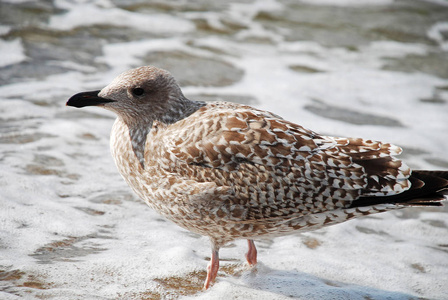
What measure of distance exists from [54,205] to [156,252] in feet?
4.19

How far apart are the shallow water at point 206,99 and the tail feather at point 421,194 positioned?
96 centimetres

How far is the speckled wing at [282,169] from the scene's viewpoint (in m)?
4.51

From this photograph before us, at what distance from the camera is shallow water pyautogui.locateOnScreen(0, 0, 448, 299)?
503 centimetres

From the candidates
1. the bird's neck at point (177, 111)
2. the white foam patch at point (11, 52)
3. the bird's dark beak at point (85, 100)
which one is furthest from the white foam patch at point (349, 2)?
the bird's dark beak at point (85, 100)

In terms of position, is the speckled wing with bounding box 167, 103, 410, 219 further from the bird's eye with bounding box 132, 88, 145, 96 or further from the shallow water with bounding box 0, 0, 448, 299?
the shallow water with bounding box 0, 0, 448, 299

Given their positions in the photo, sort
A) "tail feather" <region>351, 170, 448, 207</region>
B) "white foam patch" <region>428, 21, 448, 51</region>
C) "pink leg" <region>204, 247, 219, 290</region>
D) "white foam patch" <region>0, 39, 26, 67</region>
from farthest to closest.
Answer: "white foam patch" <region>428, 21, 448, 51</region>, "white foam patch" <region>0, 39, 26, 67</region>, "pink leg" <region>204, 247, 219, 290</region>, "tail feather" <region>351, 170, 448, 207</region>

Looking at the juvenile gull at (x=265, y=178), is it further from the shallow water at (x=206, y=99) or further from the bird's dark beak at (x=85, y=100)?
the shallow water at (x=206, y=99)

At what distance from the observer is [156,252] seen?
5293mm

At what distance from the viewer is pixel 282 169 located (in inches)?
178

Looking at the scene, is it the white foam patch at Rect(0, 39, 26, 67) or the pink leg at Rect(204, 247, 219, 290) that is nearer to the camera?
the pink leg at Rect(204, 247, 219, 290)

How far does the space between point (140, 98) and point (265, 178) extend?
4.19ft

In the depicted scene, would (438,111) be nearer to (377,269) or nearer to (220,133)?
(377,269)

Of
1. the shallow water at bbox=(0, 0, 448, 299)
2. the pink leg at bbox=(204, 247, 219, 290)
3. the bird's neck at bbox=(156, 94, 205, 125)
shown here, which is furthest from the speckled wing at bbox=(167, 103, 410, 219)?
the shallow water at bbox=(0, 0, 448, 299)

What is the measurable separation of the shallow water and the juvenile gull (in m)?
0.70
